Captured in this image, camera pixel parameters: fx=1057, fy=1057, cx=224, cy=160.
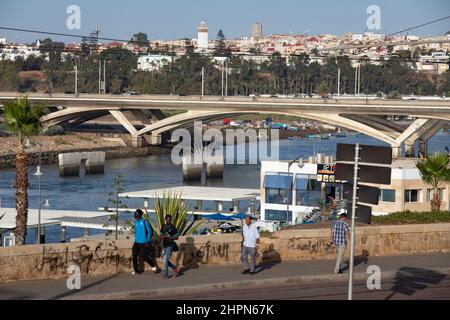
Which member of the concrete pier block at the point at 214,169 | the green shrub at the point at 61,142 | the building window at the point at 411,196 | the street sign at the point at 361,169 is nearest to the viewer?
the street sign at the point at 361,169

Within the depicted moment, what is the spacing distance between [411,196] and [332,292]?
17.0 metres

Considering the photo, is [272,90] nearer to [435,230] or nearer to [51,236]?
[51,236]

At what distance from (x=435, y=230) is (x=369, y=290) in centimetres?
391

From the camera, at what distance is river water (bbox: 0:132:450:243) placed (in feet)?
151

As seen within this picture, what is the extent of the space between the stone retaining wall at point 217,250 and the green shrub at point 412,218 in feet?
3.51

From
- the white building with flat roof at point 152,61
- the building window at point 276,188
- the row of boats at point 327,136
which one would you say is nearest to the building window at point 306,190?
the building window at point 276,188

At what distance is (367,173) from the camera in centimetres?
1221

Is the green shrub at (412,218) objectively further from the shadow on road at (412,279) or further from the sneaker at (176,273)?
the sneaker at (176,273)

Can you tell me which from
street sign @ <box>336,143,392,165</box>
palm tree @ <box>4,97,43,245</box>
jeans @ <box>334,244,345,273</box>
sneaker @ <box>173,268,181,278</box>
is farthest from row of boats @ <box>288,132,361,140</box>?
street sign @ <box>336,143,392,165</box>

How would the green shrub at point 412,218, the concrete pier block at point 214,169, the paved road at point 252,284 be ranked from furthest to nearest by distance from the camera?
the concrete pier block at point 214,169 < the green shrub at point 412,218 < the paved road at point 252,284

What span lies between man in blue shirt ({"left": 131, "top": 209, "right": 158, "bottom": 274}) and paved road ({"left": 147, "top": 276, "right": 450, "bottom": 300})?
121 cm

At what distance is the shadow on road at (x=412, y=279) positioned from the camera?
1312cm

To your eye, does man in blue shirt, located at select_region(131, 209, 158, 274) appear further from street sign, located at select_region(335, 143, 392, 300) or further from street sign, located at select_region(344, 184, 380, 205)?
street sign, located at select_region(344, 184, 380, 205)

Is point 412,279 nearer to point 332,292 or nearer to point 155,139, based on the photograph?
point 332,292
